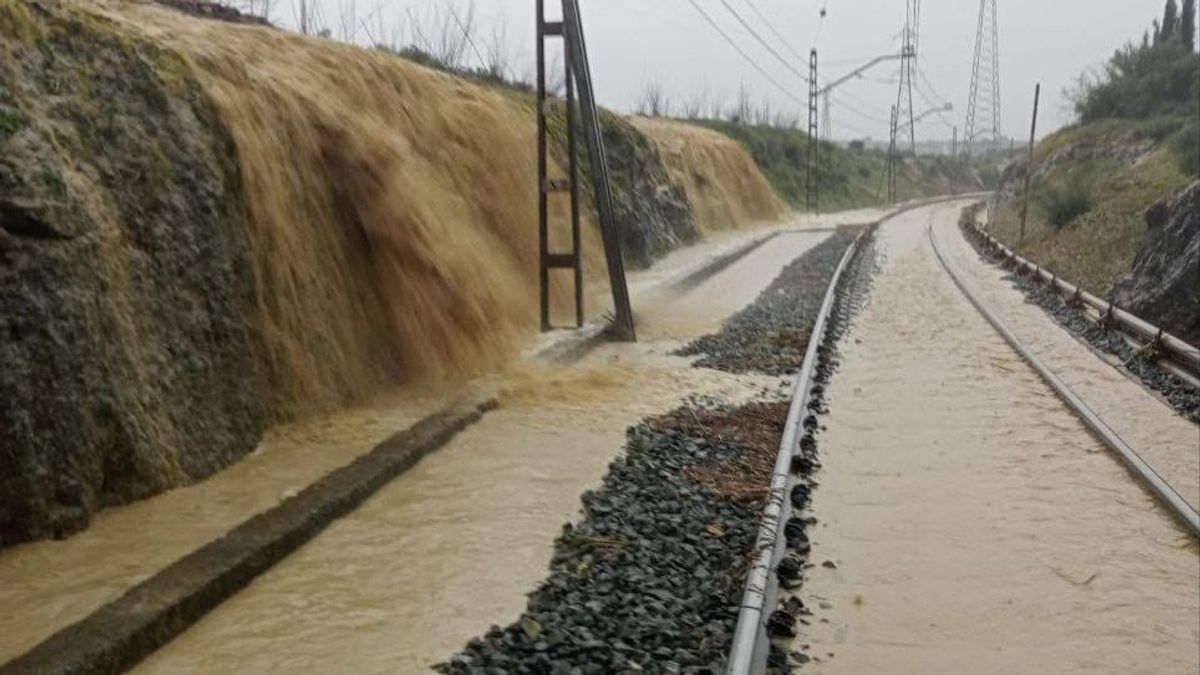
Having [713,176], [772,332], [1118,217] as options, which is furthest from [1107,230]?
[713,176]

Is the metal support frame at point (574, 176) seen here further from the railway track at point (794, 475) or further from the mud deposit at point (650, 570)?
the mud deposit at point (650, 570)

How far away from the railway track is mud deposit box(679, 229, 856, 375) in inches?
11.6

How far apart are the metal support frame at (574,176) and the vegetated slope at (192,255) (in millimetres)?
921

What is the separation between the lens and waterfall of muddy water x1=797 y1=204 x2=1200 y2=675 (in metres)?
4.98

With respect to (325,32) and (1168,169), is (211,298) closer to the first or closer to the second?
(325,32)

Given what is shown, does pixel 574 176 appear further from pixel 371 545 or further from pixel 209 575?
pixel 209 575

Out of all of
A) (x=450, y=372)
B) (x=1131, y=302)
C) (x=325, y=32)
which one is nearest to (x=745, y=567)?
(x=450, y=372)

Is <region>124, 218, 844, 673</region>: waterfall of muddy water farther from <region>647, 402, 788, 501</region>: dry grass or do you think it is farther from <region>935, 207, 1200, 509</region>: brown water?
<region>935, 207, 1200, 509</region>: brown water

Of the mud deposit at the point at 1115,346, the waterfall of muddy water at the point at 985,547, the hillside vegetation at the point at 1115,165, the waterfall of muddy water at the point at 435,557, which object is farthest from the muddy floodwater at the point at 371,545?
the hillside vegetation at the point at 1115,165

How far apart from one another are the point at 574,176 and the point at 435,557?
809 centimetres

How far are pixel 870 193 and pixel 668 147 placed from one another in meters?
38.9

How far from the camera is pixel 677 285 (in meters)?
20.3

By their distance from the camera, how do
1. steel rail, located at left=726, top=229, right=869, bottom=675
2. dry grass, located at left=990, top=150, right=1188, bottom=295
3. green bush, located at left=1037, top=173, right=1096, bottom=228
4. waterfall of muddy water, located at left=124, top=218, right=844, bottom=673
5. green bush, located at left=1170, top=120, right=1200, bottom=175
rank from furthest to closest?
green bush, located at left=1037, top=173, right=1096, bottom=228 → green bush, located at left=1170, top=120, right=1200, bottom=175 → dry grass, located at left=990, top=150, right=1188, bottom=295 → waterfall of muddy water, located at left=124, top=218, right=844, bottom=673 → steel rail, located at left=726, top=229, right=869, bottom=675

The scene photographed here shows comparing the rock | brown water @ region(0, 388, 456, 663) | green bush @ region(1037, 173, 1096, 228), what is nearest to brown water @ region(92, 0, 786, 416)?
brown water @ region(0, 388, 456, 663)
